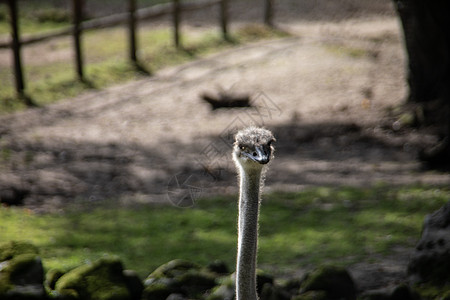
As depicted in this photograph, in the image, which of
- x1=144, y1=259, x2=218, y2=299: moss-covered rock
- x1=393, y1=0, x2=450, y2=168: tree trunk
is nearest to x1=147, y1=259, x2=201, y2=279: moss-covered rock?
x1=144, y1=259, x2=218, y2=299: moss-covered rock

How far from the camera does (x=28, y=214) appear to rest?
730 centimetres

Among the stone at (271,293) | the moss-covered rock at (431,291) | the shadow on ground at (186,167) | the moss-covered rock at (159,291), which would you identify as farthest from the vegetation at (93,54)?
the moss-covered rock at (431,291)

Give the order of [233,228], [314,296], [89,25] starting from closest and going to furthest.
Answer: [314,296]
[233,228]
[89,25]

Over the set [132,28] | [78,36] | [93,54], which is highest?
[78,36]

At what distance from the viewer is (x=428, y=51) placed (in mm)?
10039

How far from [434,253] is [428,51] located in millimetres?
5494

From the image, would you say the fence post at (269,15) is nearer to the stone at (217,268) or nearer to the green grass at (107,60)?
the green grass at (107,60)

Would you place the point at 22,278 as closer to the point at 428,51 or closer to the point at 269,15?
the point at 428,51

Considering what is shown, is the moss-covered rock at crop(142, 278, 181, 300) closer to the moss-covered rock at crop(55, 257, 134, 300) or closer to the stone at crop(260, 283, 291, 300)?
the moss-covered rock at crop(55, 257, 134, 300)

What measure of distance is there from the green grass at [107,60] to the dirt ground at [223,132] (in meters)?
0.40

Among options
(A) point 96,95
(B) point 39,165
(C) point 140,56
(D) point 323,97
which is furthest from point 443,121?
(C) point 140,56

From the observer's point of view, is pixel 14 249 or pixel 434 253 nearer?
pixel 434 253

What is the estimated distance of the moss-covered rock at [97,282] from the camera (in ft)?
16.2

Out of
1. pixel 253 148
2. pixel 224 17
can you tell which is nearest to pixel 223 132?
pixel 253 148
